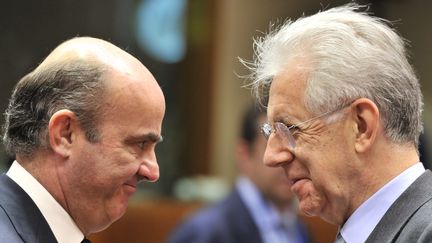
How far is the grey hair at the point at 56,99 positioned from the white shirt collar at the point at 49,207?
77 millimetres

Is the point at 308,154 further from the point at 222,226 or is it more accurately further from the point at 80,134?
the point at 222,226

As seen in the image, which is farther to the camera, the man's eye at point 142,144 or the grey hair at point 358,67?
the man's eye at point 142,144

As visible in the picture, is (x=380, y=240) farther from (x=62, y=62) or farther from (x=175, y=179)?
(x=175, y=179)

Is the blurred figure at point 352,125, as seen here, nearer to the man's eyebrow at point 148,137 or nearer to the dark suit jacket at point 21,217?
the man's eyebrow at point 148,137

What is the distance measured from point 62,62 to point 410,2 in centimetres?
433

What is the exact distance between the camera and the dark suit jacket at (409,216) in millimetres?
2449

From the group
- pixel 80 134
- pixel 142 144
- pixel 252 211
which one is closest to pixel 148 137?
pixel 142 144

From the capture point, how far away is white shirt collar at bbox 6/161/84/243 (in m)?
2.63

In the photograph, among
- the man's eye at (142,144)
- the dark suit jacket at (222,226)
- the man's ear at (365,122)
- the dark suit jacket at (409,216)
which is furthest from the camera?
the dark suit jacket at (222,226)

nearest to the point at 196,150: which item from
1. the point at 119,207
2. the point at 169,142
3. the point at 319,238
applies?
the point at 169,142

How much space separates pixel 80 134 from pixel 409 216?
3.10ft

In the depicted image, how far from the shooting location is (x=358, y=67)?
261 cm

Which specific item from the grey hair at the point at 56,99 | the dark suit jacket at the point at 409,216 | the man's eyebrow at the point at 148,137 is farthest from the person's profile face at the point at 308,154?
the grey hair at the point at 56,99

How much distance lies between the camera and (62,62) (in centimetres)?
273
